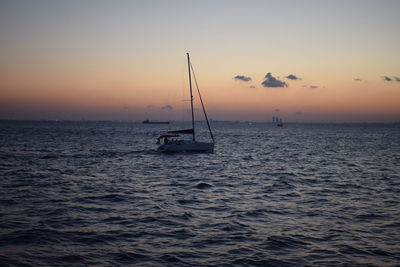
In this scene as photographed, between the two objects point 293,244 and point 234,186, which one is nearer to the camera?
point 293,244

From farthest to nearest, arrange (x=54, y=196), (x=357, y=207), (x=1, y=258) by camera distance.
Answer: (x=54, y=196) < (x=357, y=207) < (x=1, y=258)

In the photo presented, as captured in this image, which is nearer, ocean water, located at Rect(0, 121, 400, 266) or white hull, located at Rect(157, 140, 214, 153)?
ocean water, located at Rect(0, 121, 400, 266)

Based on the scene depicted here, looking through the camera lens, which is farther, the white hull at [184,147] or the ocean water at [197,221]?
the white hull at [184,147]

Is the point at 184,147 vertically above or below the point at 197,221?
above

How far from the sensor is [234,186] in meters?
25.5

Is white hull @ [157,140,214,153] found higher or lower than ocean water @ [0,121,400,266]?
higher

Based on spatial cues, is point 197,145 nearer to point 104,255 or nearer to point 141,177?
point 141,177

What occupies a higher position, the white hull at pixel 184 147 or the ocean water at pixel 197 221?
the white hull at pixel 184 147

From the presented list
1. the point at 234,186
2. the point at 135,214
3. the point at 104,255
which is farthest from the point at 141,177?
the point at 104,255

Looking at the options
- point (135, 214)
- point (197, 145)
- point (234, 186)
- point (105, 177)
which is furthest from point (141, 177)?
point (197, 145)

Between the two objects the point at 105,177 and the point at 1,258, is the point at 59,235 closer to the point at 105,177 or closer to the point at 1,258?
the point at 1,258

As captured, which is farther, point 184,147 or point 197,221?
point 184,147

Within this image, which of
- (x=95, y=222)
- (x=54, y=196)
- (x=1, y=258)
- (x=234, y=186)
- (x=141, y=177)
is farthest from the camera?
(x=141, y=177)

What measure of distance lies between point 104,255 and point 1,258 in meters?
3.28
